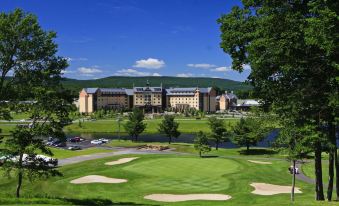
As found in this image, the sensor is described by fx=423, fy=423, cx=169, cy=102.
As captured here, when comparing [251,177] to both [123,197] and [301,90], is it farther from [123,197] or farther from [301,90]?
[301,90]

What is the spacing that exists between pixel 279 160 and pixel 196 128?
272 ft

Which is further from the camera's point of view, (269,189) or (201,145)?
(201,145)

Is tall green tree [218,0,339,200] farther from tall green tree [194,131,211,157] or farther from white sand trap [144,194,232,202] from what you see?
tall green tree [194,131,211,157]

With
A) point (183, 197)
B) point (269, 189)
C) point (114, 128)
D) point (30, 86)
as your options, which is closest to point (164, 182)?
point (183, 197)

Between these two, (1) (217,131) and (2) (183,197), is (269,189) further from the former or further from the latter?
(1) (217,131)

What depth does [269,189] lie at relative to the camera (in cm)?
4362

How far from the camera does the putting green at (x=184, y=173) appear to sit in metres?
44.6

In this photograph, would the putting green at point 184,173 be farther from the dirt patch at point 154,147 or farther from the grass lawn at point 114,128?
the grass lawn at point 114,128

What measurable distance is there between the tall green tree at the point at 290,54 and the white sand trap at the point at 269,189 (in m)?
16.4

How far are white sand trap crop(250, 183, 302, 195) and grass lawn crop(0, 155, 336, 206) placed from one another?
0.82 m

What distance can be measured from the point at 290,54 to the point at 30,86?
15.8m

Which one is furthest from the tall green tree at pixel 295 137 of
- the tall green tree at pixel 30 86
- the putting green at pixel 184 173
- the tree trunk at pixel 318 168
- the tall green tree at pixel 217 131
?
the tall green tree at pixel 217 131

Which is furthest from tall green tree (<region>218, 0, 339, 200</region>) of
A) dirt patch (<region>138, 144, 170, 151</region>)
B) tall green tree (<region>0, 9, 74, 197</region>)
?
dirt patch (<region>138, 144, 170, 151</region>)

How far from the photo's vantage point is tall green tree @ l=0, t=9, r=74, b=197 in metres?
25.9
